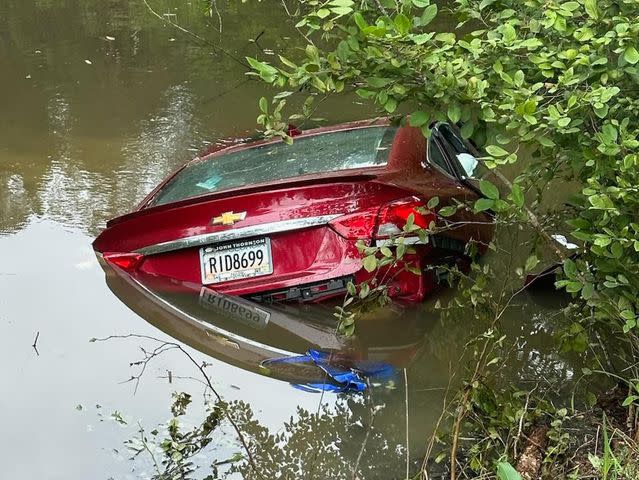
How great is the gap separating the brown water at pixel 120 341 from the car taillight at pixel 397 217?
2.49 feet

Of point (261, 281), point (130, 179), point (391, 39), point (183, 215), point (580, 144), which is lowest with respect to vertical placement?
point (130, 179)

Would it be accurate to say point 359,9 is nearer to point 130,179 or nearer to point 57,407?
point 57,407

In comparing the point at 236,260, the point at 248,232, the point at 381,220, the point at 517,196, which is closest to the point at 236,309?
the point at 236,260

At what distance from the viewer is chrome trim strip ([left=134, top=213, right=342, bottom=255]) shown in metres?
4.50

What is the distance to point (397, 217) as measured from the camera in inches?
172

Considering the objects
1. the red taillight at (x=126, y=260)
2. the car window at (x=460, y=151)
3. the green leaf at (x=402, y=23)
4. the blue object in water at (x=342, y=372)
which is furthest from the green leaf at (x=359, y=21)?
the car window at (x=460, y=151)

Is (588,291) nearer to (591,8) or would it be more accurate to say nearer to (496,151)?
(496,151)

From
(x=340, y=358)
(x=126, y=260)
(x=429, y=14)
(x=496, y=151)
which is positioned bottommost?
(x=340, y=358)

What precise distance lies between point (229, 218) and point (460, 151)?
2.22m

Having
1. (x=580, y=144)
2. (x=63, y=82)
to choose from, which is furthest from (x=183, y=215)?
(x=63, y=82)

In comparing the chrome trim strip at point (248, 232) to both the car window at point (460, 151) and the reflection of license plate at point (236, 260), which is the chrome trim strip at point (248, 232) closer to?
the reflection of license plate at point (236, 260)

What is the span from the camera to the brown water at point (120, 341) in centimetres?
388

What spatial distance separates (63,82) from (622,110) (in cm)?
854

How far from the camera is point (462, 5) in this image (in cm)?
339
